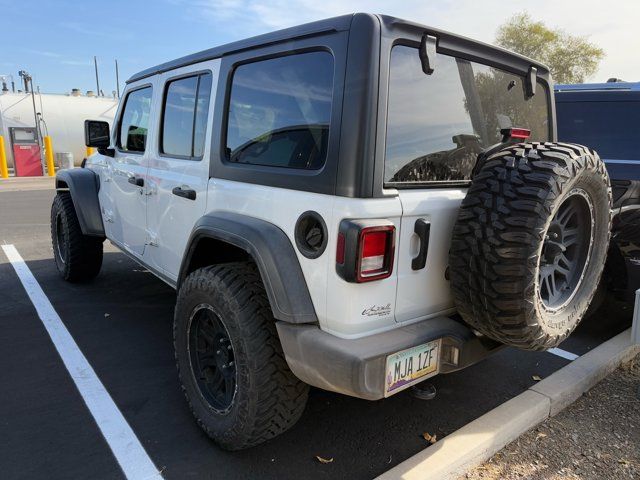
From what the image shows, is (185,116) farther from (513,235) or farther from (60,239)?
(60,239)

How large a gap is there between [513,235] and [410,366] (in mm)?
685

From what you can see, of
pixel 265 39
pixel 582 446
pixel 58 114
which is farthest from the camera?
pixel 58 114

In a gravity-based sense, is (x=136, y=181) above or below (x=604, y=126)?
below

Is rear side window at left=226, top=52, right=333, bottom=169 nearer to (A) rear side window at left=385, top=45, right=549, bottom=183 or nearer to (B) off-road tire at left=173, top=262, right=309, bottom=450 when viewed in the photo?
(A) rear side window at left=385, top=45, right=549, bottom=183

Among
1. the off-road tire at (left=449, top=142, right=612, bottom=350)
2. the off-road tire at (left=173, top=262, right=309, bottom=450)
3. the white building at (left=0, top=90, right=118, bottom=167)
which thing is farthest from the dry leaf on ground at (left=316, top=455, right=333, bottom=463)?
the white building at (left=0, top=90, right=118, bottom=167)

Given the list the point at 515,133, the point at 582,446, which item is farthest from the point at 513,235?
the point at 582,446

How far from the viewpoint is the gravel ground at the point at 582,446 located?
7.84ft

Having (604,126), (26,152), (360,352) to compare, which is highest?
(604,126)

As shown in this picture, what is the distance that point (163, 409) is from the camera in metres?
2.92

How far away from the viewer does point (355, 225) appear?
1917mm

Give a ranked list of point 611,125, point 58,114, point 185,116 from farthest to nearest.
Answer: point 58,114 → point 611,125 → point 185,116

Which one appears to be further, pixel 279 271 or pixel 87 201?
pixel 87 201

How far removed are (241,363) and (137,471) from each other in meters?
0.76

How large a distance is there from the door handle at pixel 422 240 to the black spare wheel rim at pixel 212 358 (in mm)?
987
